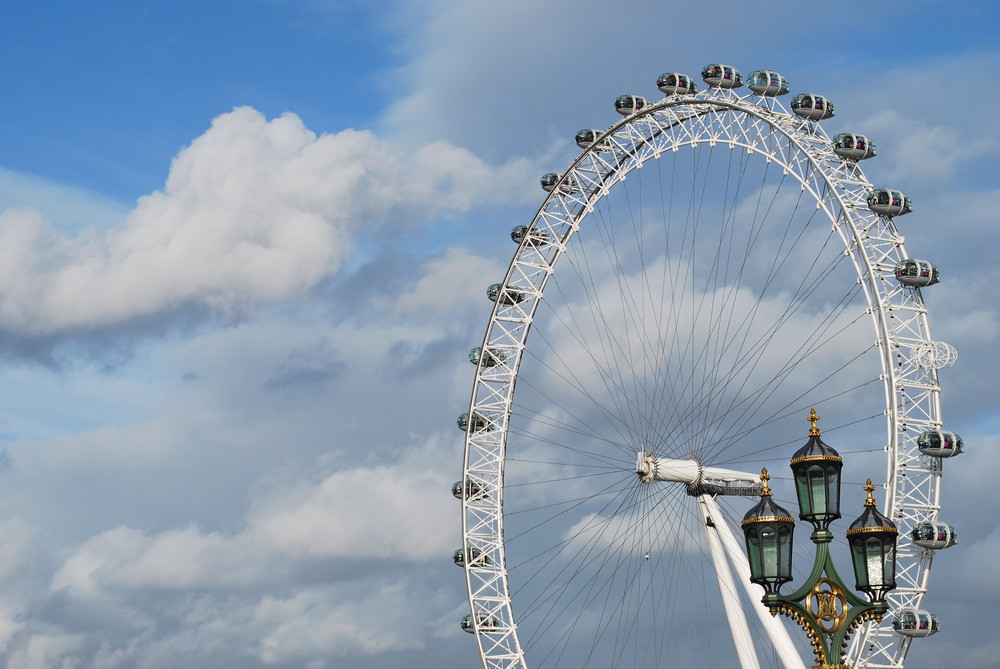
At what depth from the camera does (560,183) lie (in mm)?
73562

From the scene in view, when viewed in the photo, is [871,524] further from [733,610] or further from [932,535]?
[733,610]

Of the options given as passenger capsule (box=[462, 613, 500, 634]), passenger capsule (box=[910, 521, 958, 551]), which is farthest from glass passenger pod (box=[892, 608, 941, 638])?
passenger capsule (box=[462, 613, 500, 634])

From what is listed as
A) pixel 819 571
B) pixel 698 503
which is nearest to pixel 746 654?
pixel 698 503

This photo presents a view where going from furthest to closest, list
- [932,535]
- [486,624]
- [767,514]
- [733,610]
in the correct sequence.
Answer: [486,624] → [733,610] → [932,535] → [767,514]

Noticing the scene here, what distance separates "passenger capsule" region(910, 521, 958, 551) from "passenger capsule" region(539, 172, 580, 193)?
2624cm

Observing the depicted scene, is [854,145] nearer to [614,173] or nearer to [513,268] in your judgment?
[614,173]

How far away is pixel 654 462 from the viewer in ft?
201

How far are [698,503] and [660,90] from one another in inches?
724

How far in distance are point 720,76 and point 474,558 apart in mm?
25803

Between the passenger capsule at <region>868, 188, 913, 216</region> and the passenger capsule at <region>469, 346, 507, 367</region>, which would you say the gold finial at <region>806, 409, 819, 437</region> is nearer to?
the passenger capsule at <region>868, 188, 913, 216</region>

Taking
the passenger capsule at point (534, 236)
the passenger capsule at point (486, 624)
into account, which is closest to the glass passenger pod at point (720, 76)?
the passenger capsule at point (534, 236)

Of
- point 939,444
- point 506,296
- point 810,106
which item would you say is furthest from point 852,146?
point 506,296

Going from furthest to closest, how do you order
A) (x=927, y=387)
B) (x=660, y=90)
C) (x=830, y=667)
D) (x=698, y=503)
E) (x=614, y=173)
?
(x=614, y=173) → (x=660, y=90) → (x=698, y=503) → (x=927, y=387) → (x=830, y=667)

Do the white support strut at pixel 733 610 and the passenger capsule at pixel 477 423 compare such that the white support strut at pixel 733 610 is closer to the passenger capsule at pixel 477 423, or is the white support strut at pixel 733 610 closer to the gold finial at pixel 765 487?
the passenger capsule at pixel 477 423
